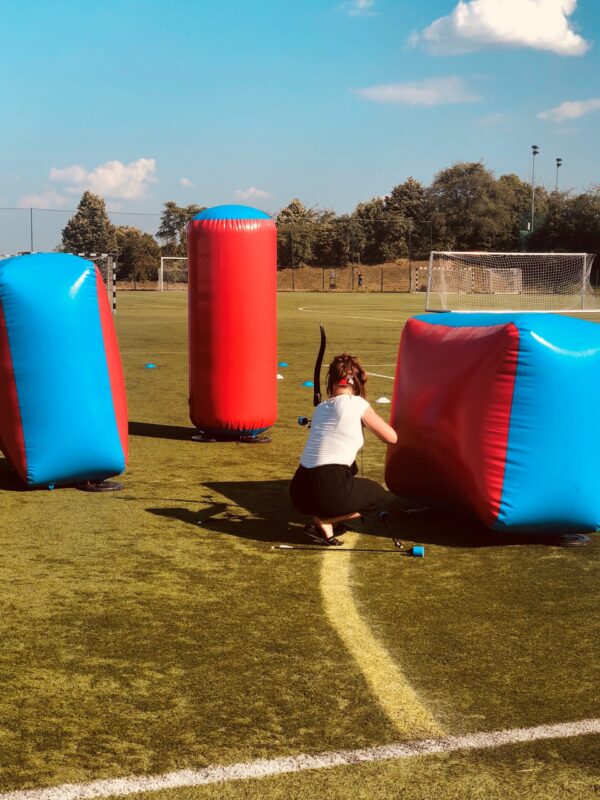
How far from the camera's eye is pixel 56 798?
11.1 ft

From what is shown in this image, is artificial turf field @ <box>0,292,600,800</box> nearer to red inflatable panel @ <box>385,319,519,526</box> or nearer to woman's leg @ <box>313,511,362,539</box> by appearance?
woman's leg @ <box>313,511,362,539</box>

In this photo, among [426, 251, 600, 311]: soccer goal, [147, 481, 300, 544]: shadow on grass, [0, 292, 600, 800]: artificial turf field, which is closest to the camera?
[0, 292, 600, 800]: artificial turf field

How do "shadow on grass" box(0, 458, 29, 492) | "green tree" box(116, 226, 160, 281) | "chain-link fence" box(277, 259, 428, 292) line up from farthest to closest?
"chain-link fence" box(277, 259, 428, 292)
"green tree" box(116, 226, 160, 281)
"shadow on grass" box(0, 458, 29, 492)

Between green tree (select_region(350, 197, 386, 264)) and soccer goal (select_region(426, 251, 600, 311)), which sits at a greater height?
green tree (select_region(350, 197, 386, 264))

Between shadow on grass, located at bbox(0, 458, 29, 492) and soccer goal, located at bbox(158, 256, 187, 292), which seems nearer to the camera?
shadow on grass, located at bbox(0, 458, 29, 492)

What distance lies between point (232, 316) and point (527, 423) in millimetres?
4730

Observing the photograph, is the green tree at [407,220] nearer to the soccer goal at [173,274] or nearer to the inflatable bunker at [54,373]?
the soccer goal at [173,274]

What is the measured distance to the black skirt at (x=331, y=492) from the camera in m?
6.48

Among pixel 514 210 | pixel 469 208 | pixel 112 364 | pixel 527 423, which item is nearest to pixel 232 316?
pixel 112 364

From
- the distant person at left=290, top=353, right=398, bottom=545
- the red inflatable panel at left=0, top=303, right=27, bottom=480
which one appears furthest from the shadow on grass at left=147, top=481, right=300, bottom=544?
the red inflatable panel at left=0, top=303, right=27, bottom=480

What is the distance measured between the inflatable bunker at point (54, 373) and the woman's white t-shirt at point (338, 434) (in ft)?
7.21

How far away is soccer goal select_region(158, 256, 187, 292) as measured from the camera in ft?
227

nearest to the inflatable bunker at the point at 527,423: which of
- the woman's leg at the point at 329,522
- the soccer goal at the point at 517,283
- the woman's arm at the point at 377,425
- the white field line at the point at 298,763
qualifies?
the woman's arm at the point at 377,425

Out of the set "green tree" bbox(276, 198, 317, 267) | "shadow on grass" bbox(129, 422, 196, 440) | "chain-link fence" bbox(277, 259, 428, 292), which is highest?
"green tree" bbox(276, 198, 317, 267)
